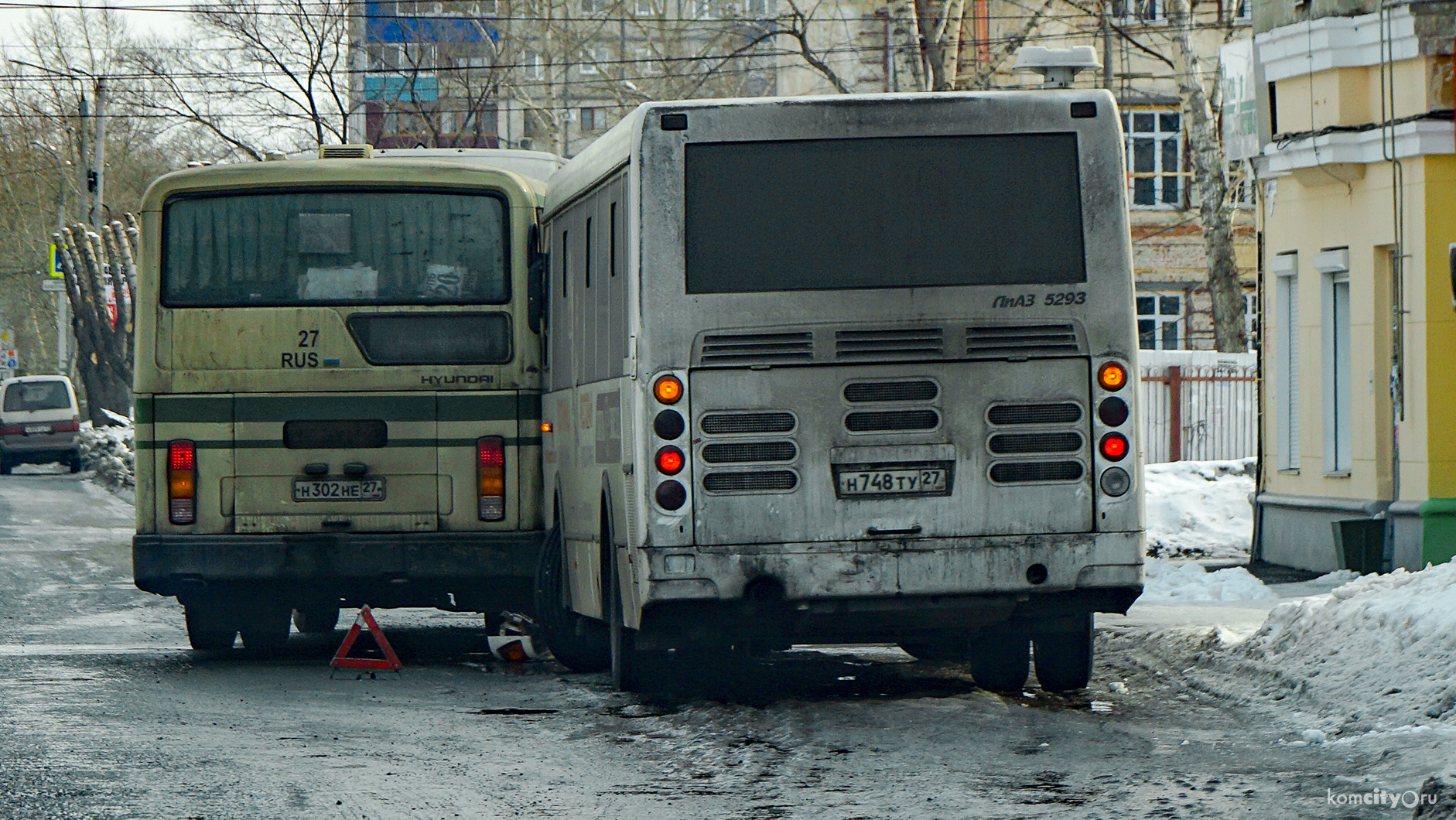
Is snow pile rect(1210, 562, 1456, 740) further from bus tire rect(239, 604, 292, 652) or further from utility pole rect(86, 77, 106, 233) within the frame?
utility pole rect(86, 77, 106, 233)

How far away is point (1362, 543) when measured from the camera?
59.2 feet

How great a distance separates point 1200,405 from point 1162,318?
17753 millimetres

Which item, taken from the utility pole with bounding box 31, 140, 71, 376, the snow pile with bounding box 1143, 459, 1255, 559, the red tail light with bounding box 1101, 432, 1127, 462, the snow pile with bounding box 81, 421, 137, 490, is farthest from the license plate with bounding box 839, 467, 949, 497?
the utility pole with bounding box 31, 140, 71, 376

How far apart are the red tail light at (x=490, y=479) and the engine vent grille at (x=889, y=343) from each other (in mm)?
3290

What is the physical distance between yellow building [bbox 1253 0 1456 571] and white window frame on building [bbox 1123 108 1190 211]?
29600mm

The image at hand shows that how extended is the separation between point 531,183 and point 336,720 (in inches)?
168

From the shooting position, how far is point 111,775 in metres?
8.37

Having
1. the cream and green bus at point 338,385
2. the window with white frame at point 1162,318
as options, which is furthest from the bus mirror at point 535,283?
the window with white frame at point 1162,318

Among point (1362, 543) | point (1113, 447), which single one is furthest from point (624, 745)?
point (1362, 543)

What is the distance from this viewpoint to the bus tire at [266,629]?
1334 cm

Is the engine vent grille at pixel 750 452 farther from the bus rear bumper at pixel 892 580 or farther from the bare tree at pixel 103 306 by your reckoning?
the bare tree at pixel 103 306

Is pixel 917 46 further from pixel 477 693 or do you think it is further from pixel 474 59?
pixel 474 59

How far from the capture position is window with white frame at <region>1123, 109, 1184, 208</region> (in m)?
50.2

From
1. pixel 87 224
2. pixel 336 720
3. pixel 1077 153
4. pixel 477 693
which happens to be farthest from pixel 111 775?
pixel 87 224
